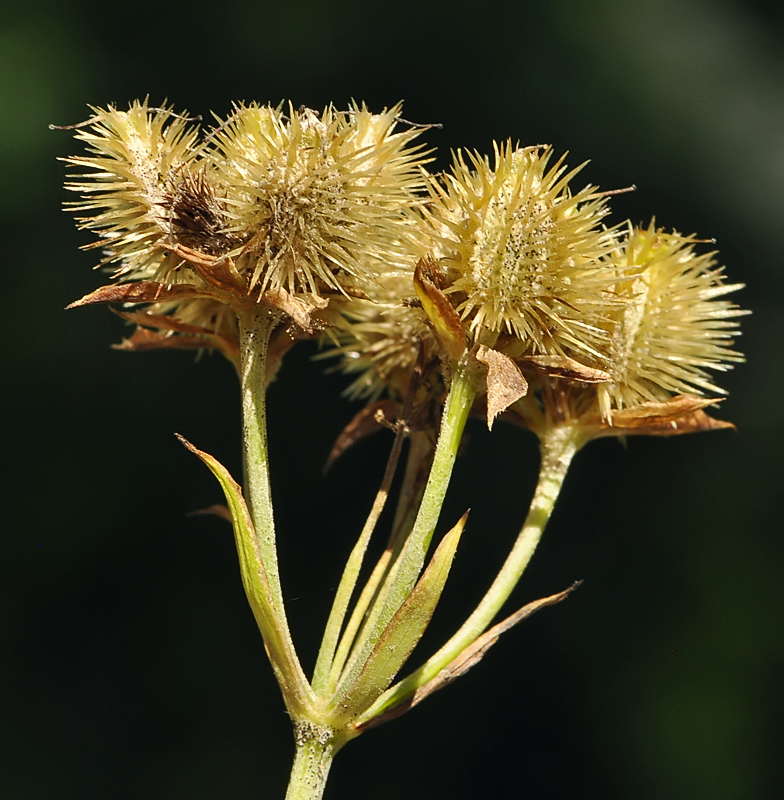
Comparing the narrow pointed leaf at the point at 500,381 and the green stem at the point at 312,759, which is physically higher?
the narrow pointed leaf at the point at 500,381

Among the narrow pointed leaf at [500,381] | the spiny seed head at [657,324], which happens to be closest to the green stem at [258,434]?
the narrow pointed leaf at [500,381]

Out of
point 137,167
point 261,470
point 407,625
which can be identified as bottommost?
point 407,625

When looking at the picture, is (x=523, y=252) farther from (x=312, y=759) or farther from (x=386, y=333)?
(x=312, y=759)

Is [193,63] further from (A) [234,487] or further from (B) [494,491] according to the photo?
(A) [234,487]

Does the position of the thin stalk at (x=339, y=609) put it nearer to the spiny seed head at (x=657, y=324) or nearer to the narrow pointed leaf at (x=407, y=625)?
the narrow pointed leaf at (x=407, y=625)

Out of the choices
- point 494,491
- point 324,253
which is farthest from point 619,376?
point 494,491

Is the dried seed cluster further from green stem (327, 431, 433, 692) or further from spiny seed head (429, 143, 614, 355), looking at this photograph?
green stem (327, 431, 433, 692)

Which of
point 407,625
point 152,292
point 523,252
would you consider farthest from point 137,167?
point 407,625
